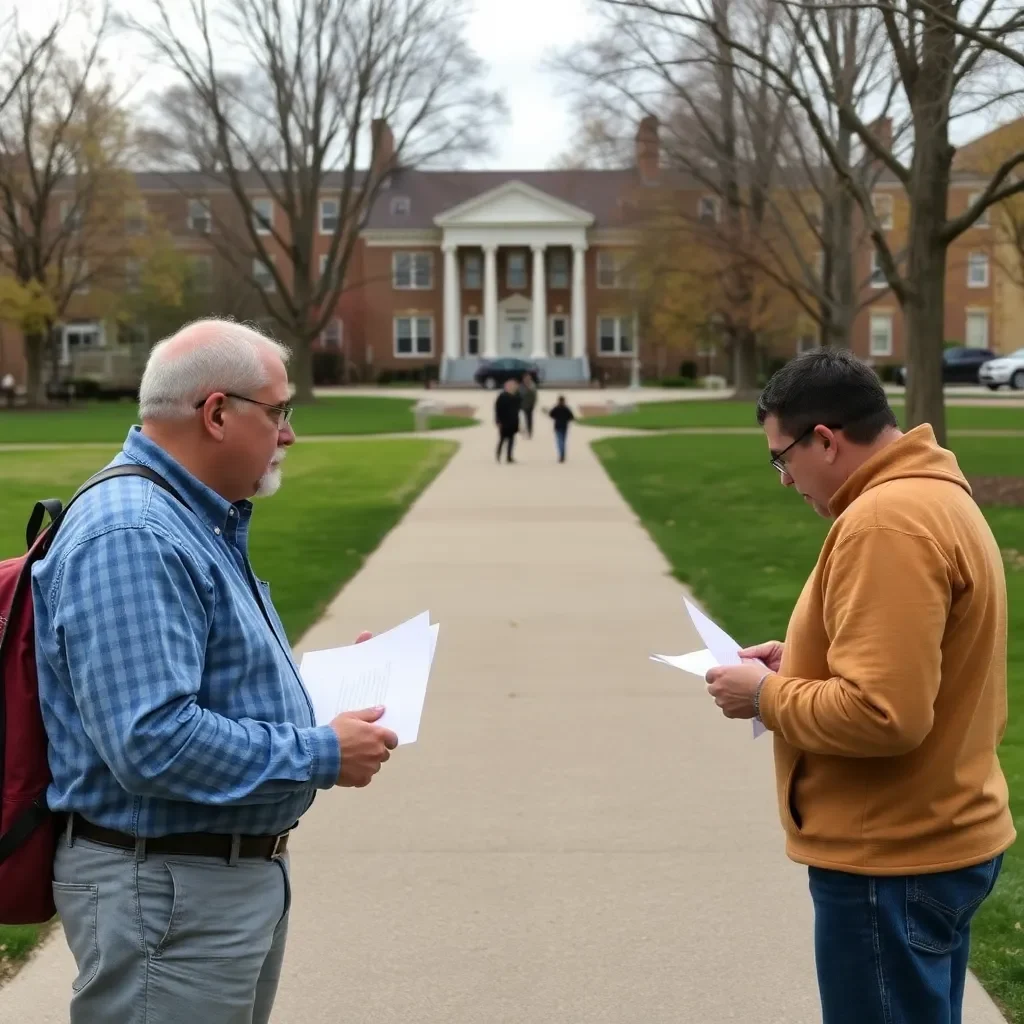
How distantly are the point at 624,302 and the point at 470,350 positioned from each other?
16.7 meters

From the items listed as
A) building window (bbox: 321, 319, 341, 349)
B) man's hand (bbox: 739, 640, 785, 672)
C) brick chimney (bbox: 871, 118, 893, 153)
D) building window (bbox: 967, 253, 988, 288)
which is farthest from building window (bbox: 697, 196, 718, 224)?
man's hand (bbox: 739, 640, 785, 672)

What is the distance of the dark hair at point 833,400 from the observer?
2.68m

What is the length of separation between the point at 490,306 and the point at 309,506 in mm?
56027

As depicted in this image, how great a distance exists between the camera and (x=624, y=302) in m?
60.6

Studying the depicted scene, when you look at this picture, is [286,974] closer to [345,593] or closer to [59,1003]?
[59,1003]

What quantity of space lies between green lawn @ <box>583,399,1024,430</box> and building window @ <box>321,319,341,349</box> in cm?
3040

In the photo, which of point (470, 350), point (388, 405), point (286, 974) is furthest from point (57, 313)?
point (286, 974)

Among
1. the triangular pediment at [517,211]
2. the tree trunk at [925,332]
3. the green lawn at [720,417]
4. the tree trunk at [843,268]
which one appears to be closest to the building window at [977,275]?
the triangular pediment at [517,211]

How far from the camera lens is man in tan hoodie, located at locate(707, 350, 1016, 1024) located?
2.48 meters

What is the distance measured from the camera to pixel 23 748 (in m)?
2.46

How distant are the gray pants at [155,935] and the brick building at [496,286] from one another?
67.7 meters

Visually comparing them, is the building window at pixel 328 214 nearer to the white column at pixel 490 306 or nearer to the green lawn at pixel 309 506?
the white column at pixel 490 306

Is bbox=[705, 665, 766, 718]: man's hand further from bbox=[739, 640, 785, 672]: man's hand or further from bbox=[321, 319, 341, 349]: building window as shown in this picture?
bbox=[321, 319, 341, 349]: building window

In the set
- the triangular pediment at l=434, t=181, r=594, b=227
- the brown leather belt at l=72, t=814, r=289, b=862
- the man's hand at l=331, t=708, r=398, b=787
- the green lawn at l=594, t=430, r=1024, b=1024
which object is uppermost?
Result: the triangular pediment at l=434, t=181, r=594, b=227
